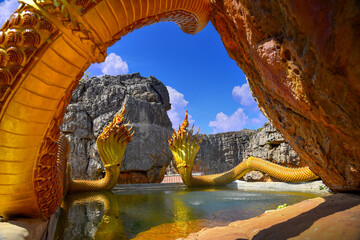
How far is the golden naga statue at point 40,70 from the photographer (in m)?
1.12

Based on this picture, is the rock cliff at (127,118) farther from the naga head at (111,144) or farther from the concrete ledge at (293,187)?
the concrete ledge at (293,187)

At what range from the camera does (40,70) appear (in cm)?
115

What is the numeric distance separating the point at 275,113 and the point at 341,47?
909 mm

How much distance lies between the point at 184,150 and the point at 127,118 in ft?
14.3

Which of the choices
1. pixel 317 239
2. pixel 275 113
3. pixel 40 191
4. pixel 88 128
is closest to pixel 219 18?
pixel 275 113

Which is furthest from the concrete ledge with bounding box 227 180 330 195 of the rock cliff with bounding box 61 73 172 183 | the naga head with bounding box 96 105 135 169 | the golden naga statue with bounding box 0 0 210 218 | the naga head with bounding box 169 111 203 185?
the golden naga statue with bounding box 0 0 210 218

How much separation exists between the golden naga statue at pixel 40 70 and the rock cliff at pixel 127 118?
25.5ft

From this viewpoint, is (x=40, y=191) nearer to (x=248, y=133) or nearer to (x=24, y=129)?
(x=24, y=129)

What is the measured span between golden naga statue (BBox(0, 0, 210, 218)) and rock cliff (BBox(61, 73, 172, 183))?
7.78m

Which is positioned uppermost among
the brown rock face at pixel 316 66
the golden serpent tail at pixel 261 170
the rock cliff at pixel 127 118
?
the rock cliff at pixel 127 118

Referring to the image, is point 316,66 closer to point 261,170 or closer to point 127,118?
point 261,170

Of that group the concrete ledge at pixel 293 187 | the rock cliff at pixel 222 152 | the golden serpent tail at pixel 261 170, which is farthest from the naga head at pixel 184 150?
the rock cliff at pixel 222 152

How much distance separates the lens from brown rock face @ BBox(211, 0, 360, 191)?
1.95 ft

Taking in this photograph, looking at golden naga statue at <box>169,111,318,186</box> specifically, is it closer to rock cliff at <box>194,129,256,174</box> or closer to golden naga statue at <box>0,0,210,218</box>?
golden naga statue at <box>0,0,210,218</box>
